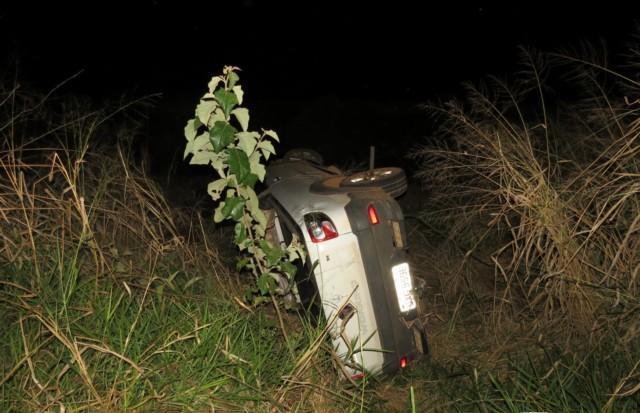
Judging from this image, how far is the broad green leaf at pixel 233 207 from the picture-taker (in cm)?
332

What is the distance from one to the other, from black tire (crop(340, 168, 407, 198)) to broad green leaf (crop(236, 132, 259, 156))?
3.29 ft

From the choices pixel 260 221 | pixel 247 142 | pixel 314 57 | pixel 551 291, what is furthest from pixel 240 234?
pixel 314 57

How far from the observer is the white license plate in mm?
3930

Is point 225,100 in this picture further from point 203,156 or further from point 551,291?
point 551,291

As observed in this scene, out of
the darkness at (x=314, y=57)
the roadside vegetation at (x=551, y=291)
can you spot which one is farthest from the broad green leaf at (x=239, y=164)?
the darkness at (x=314, y=57)

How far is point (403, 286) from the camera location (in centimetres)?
395

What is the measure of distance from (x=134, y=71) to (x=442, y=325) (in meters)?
12.9

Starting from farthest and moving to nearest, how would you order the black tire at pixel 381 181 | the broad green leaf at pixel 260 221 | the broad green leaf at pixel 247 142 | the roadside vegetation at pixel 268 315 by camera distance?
the black tire at pixel 381 181
the broad green leaf at pixel 260 221
the broad green leaf at pixel 247 142
the roadside vegetation at pixel 268 315

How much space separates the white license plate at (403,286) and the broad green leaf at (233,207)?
1112mm

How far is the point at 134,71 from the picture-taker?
52.2 ft

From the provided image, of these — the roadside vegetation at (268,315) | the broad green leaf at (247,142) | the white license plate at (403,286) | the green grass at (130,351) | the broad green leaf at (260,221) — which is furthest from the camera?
the white license plate at (403,286)

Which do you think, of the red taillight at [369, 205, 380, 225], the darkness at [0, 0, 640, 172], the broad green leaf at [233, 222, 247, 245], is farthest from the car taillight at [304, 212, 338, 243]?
the darkness at [0, 0, 640, 172]

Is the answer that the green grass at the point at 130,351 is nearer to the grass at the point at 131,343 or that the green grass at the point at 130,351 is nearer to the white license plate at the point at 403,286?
the grass at the point at 131,343

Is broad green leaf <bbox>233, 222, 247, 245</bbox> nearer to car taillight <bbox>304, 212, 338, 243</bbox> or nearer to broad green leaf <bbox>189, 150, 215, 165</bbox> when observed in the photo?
broad green leaf <bbox>189, 150, 215, 165</bbox>
